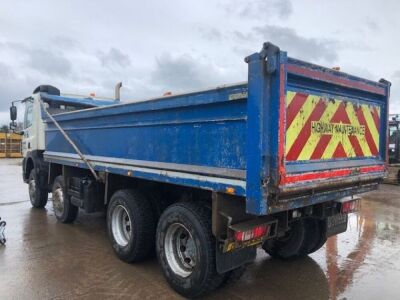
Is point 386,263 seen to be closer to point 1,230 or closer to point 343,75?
point 343,75

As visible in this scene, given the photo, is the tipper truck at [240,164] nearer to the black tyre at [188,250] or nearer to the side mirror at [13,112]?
the black tyre at [188,250]

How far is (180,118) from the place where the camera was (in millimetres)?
3990

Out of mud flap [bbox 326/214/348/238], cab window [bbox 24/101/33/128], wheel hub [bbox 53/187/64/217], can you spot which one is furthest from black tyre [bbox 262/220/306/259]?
cab window [bbox 24/101/33/128]

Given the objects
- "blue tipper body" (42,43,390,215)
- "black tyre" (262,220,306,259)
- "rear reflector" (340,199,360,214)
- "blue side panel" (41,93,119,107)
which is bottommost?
"black tyre" (262,220,306,259)

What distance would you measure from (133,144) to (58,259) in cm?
188

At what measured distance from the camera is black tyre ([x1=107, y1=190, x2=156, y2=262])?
4691 millimetres

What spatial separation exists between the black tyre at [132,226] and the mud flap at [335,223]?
2.22 metres

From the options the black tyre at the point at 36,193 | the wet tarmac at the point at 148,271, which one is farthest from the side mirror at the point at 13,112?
the wet tarmac at the point at 148,271

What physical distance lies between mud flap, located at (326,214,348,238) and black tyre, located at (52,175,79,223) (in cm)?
447

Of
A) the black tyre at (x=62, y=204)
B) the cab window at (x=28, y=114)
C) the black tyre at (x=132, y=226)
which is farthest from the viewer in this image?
the cab window at (x=28, y=114)

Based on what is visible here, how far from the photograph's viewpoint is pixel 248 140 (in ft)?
10.5

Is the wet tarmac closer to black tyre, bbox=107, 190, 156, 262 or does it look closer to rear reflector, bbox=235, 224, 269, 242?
black tyre, bbox=107, 190, 156, 262

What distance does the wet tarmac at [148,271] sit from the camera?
160 inches

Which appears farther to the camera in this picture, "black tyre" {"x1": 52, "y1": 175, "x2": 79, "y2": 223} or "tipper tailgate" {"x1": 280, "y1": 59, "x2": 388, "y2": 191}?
"black tyre" {"x1": 52, "y1": 175, "x2": 79, "y2": 223}
